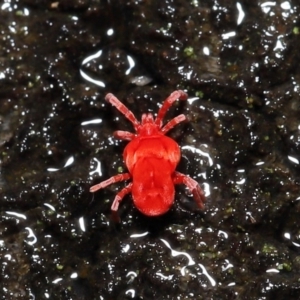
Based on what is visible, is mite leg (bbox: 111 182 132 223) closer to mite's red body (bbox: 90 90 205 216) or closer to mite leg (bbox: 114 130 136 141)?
mite's red body (bbox: 90 90 205 216)

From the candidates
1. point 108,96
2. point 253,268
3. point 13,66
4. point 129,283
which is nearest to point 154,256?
point 129,283

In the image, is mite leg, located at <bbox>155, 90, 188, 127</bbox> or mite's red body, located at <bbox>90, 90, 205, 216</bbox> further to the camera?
mite leg, located at <bbox>155, 90, 188, 127</bbox>

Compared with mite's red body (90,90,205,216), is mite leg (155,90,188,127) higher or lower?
higher

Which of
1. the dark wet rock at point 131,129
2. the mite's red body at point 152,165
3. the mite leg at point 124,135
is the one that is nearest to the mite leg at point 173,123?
the mite's red body at point 152,165

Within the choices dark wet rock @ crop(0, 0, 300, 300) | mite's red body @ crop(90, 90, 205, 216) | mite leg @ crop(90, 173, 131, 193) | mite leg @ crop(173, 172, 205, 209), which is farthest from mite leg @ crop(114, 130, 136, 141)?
mite leg @ crop(173, 172, 205, 209)

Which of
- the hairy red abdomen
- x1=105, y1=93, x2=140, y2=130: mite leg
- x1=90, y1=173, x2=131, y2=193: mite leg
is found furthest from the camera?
x1=105, y1=93, x2=140, y2=130: mite leg

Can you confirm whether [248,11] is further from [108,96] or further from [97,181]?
[97,181]

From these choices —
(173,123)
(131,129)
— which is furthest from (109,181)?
(173,123)

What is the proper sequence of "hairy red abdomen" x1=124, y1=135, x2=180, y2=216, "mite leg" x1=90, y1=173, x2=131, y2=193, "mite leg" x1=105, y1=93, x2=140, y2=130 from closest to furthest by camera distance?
"hairy red abdomen" x1=124, y1=135, x2=180, y2=216 → "mite leg" x1=90, y1=173, x2=131, y2=193 → "mite leg" x1=105, y1=93, x2=140, y2=130

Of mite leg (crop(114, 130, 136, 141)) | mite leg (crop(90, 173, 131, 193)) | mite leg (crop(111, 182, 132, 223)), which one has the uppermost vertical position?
mite leg (crop(114, 130, 136, 141))
